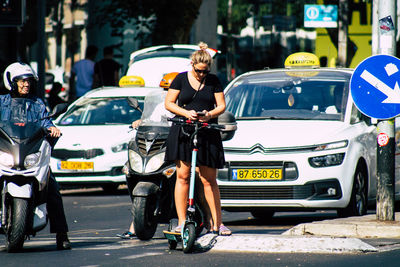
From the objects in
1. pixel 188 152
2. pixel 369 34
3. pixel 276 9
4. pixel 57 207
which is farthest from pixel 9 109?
pixel 276 9

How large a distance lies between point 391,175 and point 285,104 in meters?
2.11

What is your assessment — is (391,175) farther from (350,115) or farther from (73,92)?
(73,92)

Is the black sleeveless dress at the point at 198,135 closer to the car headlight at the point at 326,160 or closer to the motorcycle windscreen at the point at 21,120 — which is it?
the motorcycle windscreen at the point at 21,120

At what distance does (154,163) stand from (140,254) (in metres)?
1.19

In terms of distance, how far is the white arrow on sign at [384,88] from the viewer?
32.7 feet

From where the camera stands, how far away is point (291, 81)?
39.8 feet

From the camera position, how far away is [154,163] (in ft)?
31.7

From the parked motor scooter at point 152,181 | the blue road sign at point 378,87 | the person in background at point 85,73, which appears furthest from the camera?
the person in background at point 85,73

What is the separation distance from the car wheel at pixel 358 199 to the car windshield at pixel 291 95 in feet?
2.32

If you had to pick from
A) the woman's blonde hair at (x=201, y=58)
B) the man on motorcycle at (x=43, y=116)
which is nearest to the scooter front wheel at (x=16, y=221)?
the man on motorcycle at (x=43, y=116)

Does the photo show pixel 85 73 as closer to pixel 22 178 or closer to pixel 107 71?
pixel 107 71

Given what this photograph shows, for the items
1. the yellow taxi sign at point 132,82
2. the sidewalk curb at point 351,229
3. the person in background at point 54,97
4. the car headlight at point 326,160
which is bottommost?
the person in background at point 54,97

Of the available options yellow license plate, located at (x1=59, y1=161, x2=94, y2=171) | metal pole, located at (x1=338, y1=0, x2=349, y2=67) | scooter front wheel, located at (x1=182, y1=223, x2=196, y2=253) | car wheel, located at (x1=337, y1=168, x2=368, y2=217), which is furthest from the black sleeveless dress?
metal pole, located at (x1=338, y1=0, x2=349, y2=67)

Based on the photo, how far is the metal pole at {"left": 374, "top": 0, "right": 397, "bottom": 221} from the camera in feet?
33.1
